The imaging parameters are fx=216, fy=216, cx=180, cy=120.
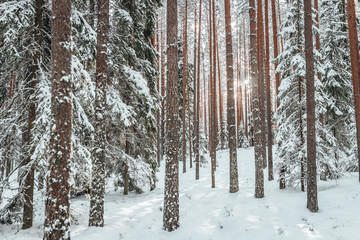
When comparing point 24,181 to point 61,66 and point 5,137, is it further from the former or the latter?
point 61,66

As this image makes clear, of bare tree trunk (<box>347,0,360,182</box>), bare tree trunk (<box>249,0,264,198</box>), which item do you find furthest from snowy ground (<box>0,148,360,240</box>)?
bare tree trunk (<box>347,0,360,182</box>)

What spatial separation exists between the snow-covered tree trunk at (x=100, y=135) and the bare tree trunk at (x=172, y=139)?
81.3 inches

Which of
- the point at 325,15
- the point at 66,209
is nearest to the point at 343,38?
the point at 325,15

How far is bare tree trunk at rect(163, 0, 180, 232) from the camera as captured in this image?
268 inches

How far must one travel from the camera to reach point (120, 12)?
1006 cm

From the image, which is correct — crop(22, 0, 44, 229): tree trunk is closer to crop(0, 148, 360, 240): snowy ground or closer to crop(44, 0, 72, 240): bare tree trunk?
crop(0, 148, 360, 240): snowy ground

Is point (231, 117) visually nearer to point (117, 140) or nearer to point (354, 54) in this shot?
point (354, 54)

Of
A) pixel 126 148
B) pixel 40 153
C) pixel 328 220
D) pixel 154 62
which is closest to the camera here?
pixel 40 153

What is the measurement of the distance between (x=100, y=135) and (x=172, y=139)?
234 centimetres

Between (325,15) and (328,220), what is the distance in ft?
44.3

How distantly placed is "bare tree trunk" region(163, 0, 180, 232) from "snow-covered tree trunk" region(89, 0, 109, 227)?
2.07 m

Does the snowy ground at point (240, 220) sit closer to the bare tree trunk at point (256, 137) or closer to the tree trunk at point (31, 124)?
the tree trunk at point (31, 124)

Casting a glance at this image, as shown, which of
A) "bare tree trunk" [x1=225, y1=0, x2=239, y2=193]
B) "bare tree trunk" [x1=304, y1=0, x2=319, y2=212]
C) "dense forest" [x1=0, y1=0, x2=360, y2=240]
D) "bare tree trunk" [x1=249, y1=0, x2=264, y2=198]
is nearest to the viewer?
"dense forest" [x1=0, y1=0, x2=360, y2=240]

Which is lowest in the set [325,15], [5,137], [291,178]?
[291,178]
